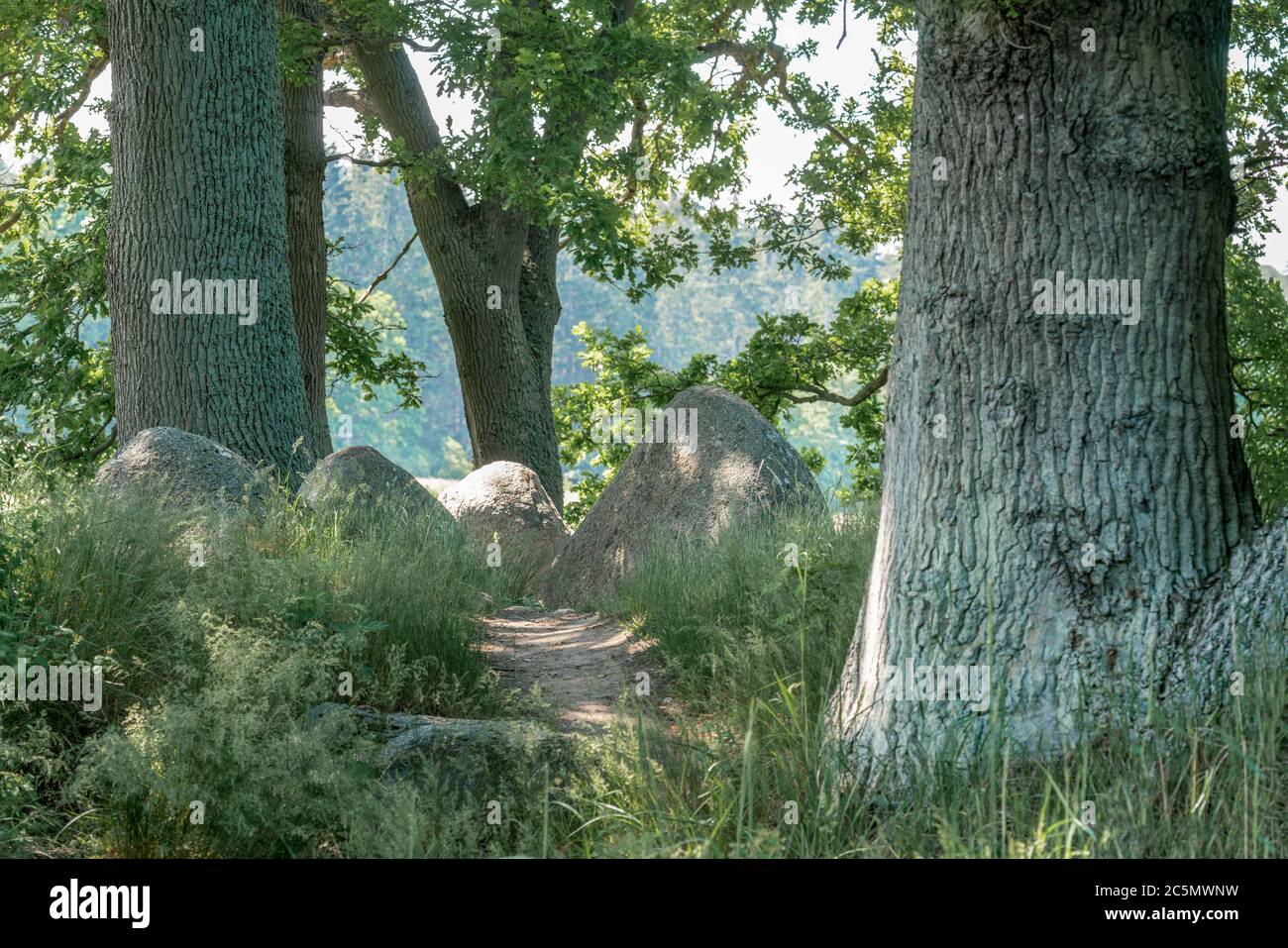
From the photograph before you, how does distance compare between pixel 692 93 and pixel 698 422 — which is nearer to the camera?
pixel 698 422

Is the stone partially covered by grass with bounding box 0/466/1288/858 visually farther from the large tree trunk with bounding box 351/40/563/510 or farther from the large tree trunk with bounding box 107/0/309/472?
the large tree trunk with bounding box 351/40/563/510

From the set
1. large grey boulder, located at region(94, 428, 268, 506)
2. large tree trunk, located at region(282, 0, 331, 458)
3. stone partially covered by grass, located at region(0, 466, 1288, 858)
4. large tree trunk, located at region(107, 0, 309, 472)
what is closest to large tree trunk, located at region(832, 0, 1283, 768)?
stone partially covered by grass, located at region(0, 466, 1288, 858)

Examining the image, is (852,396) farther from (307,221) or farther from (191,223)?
(191,223)

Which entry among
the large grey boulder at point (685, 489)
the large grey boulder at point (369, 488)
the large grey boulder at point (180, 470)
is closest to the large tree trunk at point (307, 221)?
the large grey boulder at point (369, 488)

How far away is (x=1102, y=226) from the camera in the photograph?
426cm

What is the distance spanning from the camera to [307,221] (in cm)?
1332

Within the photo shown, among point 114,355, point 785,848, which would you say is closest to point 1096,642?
point 785,848

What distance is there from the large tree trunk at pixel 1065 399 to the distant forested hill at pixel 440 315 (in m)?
53.5

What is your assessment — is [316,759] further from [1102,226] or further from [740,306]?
[740,306]

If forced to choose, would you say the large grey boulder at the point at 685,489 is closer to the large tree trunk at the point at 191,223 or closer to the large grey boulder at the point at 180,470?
the large tree trunk at the point at 191,223

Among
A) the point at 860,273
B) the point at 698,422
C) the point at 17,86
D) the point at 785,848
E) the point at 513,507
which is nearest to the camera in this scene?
the point at 785,848

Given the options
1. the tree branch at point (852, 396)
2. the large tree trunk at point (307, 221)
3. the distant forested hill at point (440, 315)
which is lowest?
the tree branch at point (852, 396)

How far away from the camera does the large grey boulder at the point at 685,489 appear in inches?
380

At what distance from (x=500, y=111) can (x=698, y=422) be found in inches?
151
